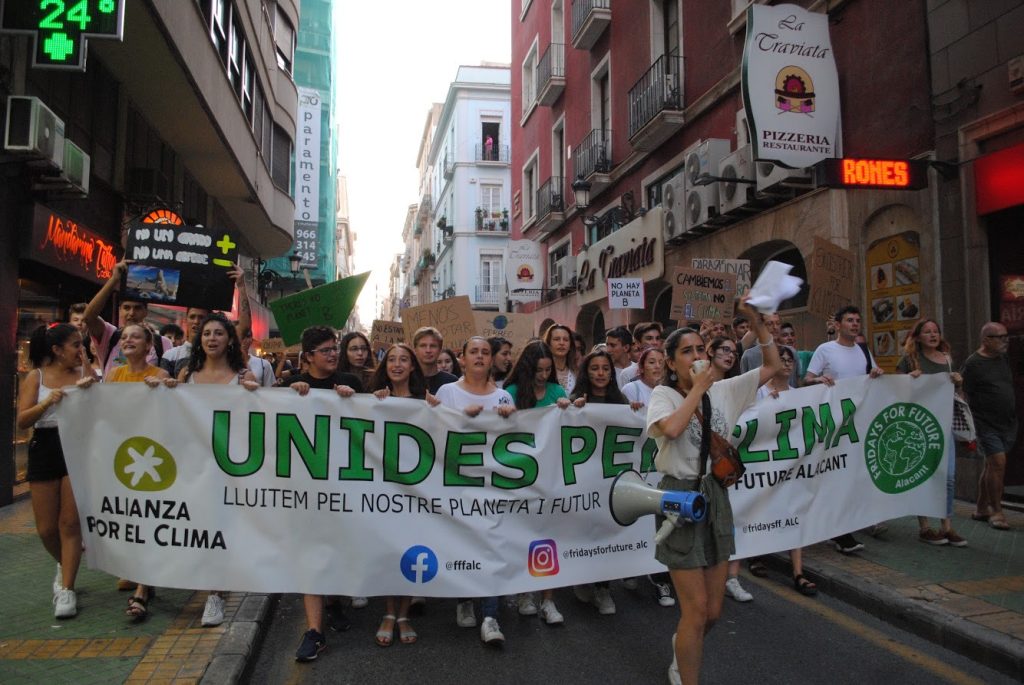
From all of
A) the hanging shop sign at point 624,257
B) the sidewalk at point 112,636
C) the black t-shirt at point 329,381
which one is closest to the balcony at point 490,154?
the hanging shop sign at point 624,257

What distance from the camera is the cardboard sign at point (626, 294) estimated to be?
12.7m

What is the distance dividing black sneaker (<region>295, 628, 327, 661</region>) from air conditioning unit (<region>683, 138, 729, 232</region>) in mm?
10401

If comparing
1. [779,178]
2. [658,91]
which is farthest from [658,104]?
[779,178]

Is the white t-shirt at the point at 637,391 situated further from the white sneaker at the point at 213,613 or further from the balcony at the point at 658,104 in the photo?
the balcony at the point at 658,104

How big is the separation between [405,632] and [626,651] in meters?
1.28

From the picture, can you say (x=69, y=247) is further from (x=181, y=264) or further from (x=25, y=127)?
(x=181, y=264)

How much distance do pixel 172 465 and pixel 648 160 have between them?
577 inches

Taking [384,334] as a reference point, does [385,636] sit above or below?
below

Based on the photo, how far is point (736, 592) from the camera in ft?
17.3

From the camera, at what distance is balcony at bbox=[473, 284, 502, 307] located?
4439 cm

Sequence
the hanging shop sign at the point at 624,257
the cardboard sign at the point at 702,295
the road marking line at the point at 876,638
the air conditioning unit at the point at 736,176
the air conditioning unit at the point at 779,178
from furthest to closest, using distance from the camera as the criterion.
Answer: the hanging shop sign at the point at 624,257
the air conditioning unit at the point at 736,176
the air conditioning unit at the point at 779,178
the cardboard sign at the point at 702,295
the road marking line at the point at 876,638

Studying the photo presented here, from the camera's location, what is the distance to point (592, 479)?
4988mm

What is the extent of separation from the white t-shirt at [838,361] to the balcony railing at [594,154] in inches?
538

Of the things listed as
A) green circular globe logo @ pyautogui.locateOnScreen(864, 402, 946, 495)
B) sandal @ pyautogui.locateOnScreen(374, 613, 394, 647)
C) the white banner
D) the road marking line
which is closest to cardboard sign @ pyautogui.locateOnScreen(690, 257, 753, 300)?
green circular globe logo @ pyautogui.locateOnScreen(864, 402, 946, 495)
